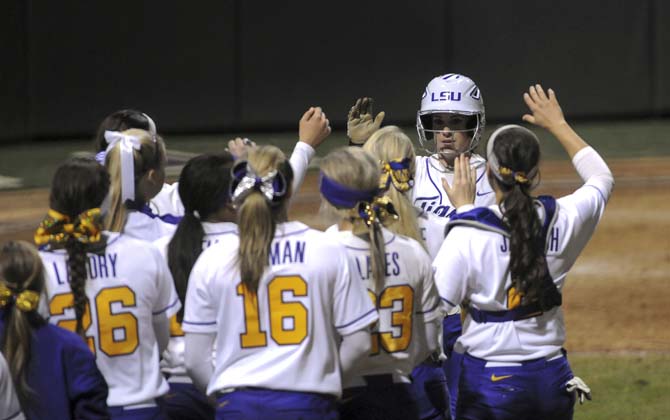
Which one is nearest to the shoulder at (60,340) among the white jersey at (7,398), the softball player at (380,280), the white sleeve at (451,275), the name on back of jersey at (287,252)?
the white jersey at (7,398)

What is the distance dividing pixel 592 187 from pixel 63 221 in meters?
2.09

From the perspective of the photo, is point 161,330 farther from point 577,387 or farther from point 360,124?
point 360,124

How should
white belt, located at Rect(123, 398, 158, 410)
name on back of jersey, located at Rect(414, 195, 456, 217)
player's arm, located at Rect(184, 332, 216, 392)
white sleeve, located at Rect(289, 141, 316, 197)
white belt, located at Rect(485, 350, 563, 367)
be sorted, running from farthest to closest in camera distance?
name on back of jersey, located at Rect(414, 195, 456, 217) < white sleeve, located at Rect(289, 141, 316, 197) < white belt, located at Rect(485, 350, 563, 367) < white belt, located at Rect(123, 398, 158, 410) < player's arm, located at Rect(184, 332, 216, 392)

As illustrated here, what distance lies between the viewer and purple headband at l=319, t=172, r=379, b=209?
156 inches

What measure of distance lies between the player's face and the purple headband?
1.78 metres

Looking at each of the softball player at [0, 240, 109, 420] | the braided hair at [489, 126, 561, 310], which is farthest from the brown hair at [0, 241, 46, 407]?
the braided hair at [489, 126, 561, 310]

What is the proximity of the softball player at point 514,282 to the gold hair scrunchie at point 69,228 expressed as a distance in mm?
1291

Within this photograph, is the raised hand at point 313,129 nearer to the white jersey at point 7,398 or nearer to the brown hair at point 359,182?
the brown hair at point 359,182

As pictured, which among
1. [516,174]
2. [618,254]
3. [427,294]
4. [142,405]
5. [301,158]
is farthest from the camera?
[618,254]

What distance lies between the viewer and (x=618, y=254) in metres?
11.7

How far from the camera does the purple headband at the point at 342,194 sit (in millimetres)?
3953

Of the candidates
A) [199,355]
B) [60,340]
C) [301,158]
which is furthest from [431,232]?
[60,340]

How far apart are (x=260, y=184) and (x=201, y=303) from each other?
440mm

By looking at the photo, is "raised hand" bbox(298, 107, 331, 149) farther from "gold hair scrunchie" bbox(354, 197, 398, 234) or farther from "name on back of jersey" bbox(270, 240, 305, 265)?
"name on back of jersey" bbox(270, 240, 305, 265)
